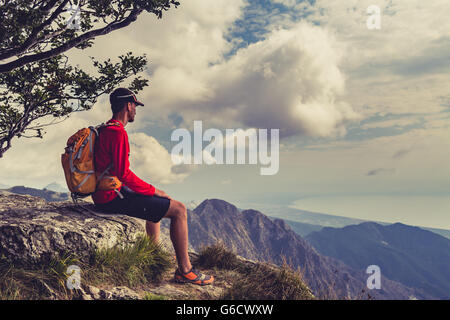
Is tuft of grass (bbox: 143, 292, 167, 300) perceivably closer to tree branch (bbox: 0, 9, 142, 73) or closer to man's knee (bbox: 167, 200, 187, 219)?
man's knee (bbox: 167, 200, 187, 219)

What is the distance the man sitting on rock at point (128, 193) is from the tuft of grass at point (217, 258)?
1.41 meters

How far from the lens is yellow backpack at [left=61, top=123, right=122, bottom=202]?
18.6 feet

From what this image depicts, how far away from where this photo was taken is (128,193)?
5969mm

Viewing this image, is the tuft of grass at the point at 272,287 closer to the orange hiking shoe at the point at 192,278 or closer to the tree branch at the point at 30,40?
the orange hiking shoe at the point at 192,278

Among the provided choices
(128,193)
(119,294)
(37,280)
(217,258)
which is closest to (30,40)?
(128,193)

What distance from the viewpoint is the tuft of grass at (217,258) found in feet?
26.4

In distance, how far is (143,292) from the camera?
6031mm

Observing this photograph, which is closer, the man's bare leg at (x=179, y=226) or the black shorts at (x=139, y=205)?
the black shorts at (x=139, y=205)

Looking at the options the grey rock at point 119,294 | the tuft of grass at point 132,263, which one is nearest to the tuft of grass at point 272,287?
the grey rock at point 119,294

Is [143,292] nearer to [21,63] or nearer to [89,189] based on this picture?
[89,189]

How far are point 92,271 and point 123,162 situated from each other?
2.25 m

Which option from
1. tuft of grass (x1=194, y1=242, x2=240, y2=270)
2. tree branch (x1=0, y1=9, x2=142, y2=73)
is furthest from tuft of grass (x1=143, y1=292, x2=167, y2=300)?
tree branch (x1=0, y1=9, x2=142, y2=73)

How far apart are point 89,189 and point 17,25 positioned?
26.8 ft
